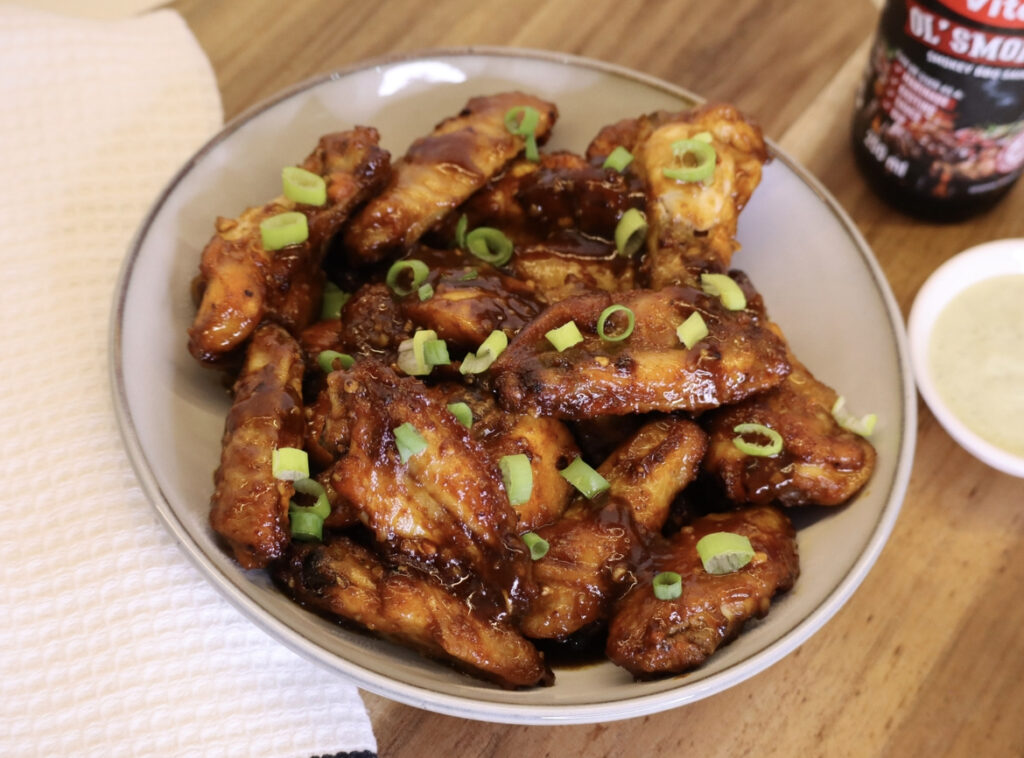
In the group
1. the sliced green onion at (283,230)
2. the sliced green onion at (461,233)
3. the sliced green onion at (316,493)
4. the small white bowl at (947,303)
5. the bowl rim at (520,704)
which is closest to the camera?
the bowl rim at (520,704)

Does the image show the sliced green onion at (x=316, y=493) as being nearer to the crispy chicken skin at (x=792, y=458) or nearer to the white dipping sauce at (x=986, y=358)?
the crispy chicken skin at (x=792, y=458)

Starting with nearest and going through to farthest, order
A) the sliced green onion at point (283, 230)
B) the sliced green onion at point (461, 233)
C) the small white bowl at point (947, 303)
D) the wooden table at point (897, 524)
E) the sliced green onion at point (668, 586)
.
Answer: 1. the sliced green onion at point (668, 586)
2. the wooden table at point (897, 524)
3. the sliced green onion at point (283, 230)
4. the small white bowl at point (947, 303)
5. the sliced green onion at point (461, 233)

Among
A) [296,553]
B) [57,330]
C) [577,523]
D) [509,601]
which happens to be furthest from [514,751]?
[57,330]

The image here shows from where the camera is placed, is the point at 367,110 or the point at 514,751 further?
the point at 367,110

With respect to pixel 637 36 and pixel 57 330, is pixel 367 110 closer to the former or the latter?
pixel 57 330

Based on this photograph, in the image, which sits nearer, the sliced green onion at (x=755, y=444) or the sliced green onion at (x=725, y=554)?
the sliced green onion at (x=725, y=554)

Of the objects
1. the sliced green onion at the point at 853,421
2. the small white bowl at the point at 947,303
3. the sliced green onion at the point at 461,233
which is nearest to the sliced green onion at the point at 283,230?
the sliced green onion at the point at 461,233

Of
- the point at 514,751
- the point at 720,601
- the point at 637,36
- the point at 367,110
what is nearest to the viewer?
the point at 720,601

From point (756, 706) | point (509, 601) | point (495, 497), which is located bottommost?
point (756, 706)
